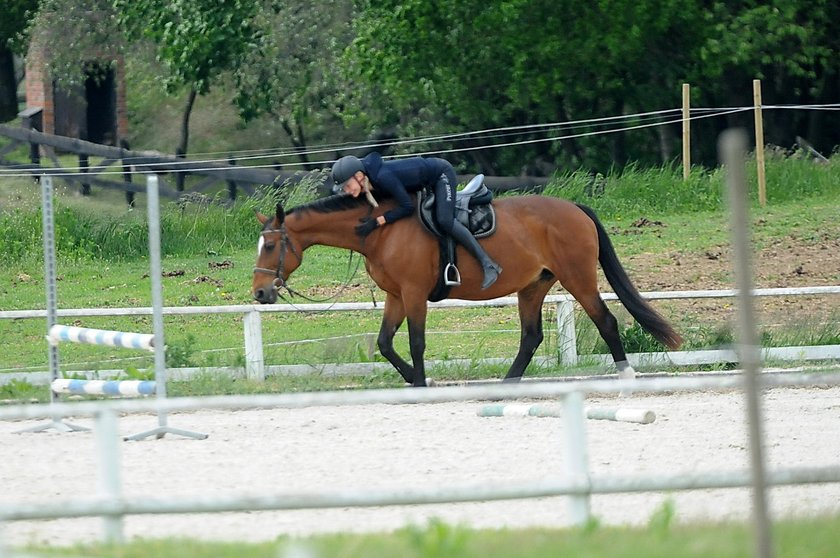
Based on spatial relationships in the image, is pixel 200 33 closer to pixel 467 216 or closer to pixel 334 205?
pixel 334 205

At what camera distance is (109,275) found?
18.2 meters

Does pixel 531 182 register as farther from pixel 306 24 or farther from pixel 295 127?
pixel 295 127

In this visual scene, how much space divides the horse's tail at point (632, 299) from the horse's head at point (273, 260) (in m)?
2.68

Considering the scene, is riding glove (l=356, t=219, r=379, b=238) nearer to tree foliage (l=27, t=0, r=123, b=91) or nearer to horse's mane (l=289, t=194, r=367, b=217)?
horse's mane (l=289, t=194, r=367, b=217)

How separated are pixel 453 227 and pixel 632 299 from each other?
1.75 m

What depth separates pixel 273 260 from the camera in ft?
36.7

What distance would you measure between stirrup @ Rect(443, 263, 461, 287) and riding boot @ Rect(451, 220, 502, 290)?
0.21 m

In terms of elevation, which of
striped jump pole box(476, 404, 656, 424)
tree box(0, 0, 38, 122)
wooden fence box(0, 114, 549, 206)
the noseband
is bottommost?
striped jump pole box(476, 404, 656, 424)

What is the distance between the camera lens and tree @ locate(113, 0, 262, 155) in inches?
1078

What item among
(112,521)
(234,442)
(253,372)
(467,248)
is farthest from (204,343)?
(112,521)

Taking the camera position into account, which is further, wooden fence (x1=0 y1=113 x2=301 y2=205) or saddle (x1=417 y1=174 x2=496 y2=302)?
wooden fence (x1=0 y1=113 x2=301 y2=205)

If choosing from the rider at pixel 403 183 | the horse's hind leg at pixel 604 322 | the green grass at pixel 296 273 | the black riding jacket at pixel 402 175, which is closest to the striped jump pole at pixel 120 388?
the green grass at pixel 296 273

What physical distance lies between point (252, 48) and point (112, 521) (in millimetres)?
23158

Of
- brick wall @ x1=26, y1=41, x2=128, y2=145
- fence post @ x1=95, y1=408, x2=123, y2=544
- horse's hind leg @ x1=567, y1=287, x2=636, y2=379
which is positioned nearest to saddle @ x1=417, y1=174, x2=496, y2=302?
horse's hind leg @ x1=567, y1=287, x2=636, y2=379
